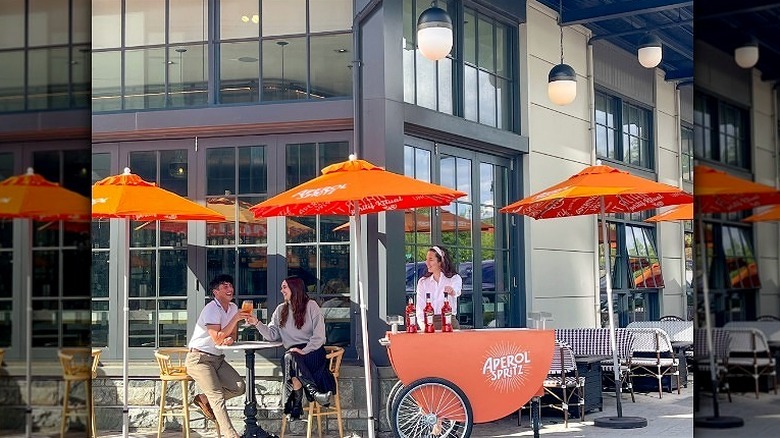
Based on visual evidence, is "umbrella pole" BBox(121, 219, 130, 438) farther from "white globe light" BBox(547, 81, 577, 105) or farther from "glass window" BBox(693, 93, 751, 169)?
"glass window" BBox(693, 93, 751, 169)

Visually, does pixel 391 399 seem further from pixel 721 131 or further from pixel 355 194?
pixel 721 131

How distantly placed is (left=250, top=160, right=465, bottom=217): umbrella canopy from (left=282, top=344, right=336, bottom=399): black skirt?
3.22 ft

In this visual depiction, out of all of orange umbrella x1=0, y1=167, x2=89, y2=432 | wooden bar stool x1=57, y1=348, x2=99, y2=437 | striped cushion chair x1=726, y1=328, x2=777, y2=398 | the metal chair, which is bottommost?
the metal chair

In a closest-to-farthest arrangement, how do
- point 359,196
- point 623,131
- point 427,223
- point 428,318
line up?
point 359,196, point 428,318, point 427,223, point 623,131

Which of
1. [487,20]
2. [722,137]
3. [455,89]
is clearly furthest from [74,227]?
[487,20]

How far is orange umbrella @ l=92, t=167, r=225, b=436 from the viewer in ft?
22.8

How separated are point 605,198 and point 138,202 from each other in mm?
3697

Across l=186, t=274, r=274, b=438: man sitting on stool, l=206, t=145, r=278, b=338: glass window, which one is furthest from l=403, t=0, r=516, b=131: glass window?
l=186, t=274, r=274, b=438: man sitting on stool

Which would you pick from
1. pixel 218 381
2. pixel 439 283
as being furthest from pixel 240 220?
pixel 439 283

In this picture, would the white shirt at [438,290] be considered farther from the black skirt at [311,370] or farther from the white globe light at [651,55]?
the white globe light at [651,55]

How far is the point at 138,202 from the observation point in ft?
23.1

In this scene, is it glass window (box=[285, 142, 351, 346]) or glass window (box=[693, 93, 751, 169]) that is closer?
glass window (box=[693, 93, 751, 169])

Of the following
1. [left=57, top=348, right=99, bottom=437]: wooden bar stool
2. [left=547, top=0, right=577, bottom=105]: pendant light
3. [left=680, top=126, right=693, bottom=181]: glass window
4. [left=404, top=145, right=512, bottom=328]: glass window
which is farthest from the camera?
[left=680, top=126, right=693, bottom=181]: glass window

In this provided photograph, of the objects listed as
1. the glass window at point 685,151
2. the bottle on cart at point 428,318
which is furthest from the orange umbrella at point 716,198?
the glass window at point 685,151
